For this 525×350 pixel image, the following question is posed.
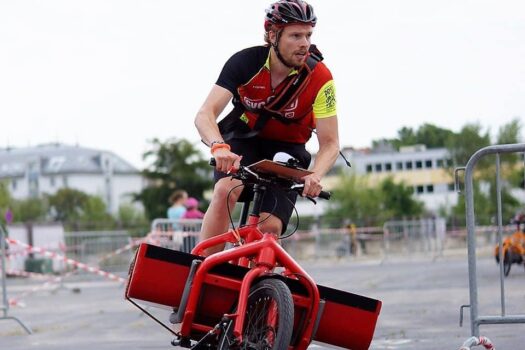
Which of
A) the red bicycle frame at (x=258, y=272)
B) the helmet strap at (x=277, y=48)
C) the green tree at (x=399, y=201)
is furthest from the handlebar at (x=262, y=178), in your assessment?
the green tree at (x=399, y=201)

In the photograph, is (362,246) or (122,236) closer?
(122,236)

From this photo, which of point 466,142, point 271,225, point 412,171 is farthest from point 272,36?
point 412,171

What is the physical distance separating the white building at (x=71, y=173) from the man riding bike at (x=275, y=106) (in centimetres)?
16855

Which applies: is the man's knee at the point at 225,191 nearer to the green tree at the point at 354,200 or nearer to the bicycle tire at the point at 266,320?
the bicycle tire at the point at 266,320

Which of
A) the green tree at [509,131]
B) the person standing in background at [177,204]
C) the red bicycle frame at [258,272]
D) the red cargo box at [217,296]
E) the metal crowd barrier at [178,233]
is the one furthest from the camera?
the green tree at [509,131]

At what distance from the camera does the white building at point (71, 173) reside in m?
177

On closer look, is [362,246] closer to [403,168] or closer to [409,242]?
[409,242]

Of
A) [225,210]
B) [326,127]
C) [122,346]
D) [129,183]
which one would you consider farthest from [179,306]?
[129,183]

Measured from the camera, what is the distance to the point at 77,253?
34188 mm

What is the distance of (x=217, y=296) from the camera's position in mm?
6055

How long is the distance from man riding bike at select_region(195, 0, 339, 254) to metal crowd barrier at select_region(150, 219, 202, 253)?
31.8ft

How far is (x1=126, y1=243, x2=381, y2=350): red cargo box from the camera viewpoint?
6062 millimetres

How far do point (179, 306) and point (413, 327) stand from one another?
5455 millimetres

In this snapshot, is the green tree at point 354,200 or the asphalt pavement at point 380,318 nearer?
the asphalt pavement at point 380,318
